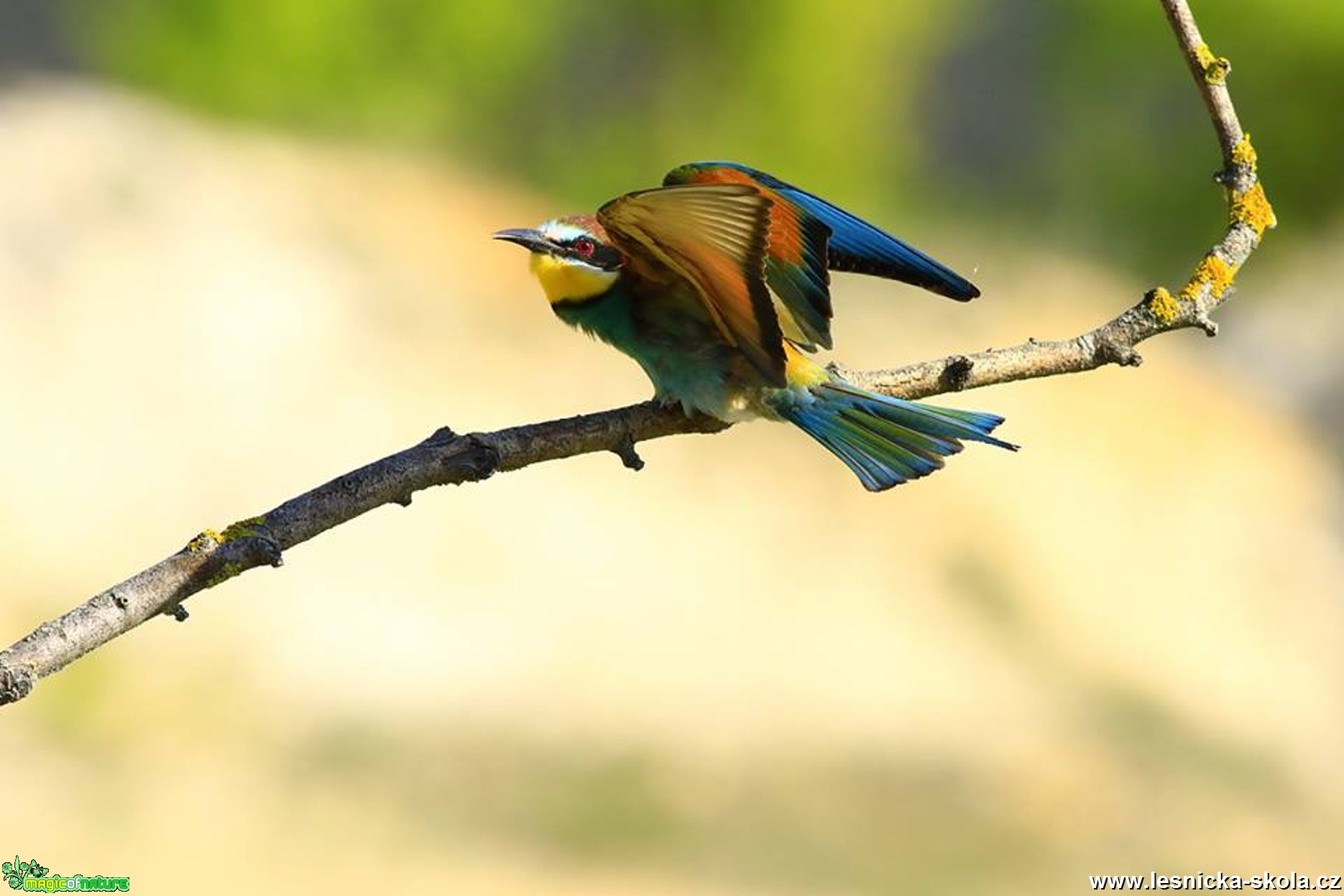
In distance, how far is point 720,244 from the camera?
5.74 feet

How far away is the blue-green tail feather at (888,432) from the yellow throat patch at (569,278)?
23 centimetres

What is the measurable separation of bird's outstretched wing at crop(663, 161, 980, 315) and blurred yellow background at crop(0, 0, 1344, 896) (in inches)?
73.4

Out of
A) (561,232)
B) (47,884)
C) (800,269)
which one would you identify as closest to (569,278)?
(561,232)

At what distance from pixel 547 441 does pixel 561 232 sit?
413mm

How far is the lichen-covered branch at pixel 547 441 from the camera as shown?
4.33 feet

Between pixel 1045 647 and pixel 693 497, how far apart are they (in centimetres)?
129

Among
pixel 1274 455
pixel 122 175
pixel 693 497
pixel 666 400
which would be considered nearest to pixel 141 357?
pixel 122 175

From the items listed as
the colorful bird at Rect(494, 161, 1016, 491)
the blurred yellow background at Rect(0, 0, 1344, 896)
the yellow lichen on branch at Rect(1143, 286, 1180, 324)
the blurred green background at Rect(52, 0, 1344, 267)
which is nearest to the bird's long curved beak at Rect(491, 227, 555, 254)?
the colorful bird at Rect(494, 161, 1016, 491)

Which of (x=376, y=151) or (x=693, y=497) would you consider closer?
(x=693, y=497)

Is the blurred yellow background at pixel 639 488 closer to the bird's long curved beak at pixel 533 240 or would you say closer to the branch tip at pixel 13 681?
the bird's long curved beak at pixel 533 240

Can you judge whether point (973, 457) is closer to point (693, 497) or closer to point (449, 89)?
point (693, 497)

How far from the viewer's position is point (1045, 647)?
6941 millimetres

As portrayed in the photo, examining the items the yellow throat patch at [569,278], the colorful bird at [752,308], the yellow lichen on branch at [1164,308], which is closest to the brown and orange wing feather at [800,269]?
the colorful bird at [752,308]

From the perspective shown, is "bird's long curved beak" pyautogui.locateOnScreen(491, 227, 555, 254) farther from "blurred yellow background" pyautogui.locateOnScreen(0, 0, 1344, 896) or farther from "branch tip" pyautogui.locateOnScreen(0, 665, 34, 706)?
"blurred yellow background" pyautogui.locateOnScreen(0, 0, 1344, 896)
